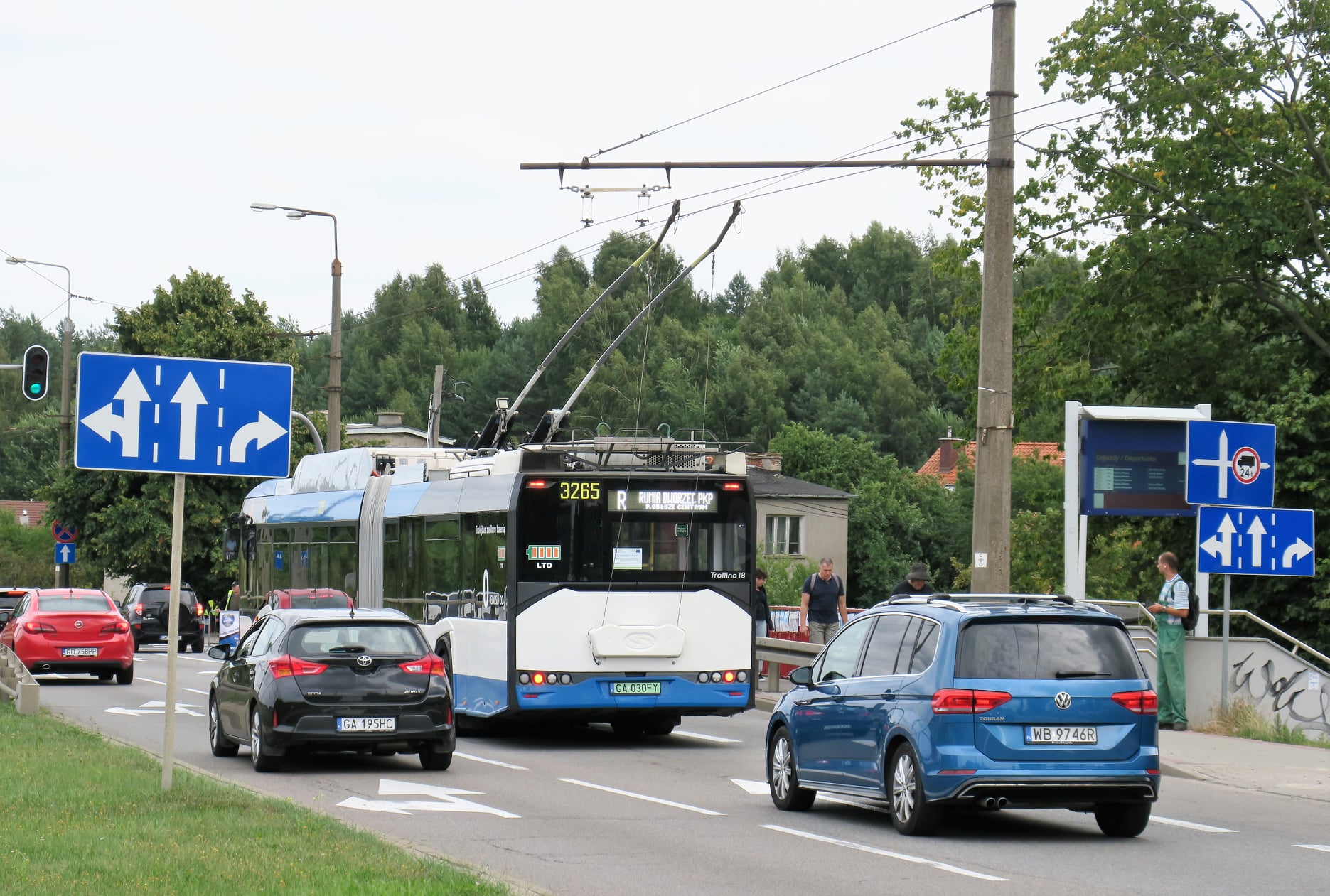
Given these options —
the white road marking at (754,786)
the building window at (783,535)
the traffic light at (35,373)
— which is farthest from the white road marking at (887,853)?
the building window at (783,535)

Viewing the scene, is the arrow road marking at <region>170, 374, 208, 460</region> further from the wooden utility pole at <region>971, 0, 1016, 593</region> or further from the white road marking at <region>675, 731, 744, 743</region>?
the white road marking at <region>675, 731, 744, 743</region>

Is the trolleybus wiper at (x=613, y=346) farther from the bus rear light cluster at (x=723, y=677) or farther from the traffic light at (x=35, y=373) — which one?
the traffic light at (x=35, y=373)

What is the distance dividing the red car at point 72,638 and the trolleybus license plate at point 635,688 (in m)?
13.8

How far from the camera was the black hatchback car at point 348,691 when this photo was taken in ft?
51.9

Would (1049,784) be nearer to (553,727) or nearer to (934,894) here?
(934,894)

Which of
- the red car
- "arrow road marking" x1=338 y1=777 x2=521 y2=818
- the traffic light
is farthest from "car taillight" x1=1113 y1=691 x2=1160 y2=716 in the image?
the traffic light

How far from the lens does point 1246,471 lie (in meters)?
19.3

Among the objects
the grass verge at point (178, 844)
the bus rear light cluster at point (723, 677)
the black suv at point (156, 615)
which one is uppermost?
the bus rear light cluster at point (723, 677)

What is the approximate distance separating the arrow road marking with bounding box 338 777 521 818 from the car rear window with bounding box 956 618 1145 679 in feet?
11.8

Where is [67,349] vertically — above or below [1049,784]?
above

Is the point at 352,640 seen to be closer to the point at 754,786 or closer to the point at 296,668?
the point at 296,668

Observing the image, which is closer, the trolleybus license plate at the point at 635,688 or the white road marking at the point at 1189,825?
the white road marking at the point at 1189,825

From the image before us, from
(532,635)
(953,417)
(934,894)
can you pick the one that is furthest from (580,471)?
(953,417)

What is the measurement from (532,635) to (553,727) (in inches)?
156
